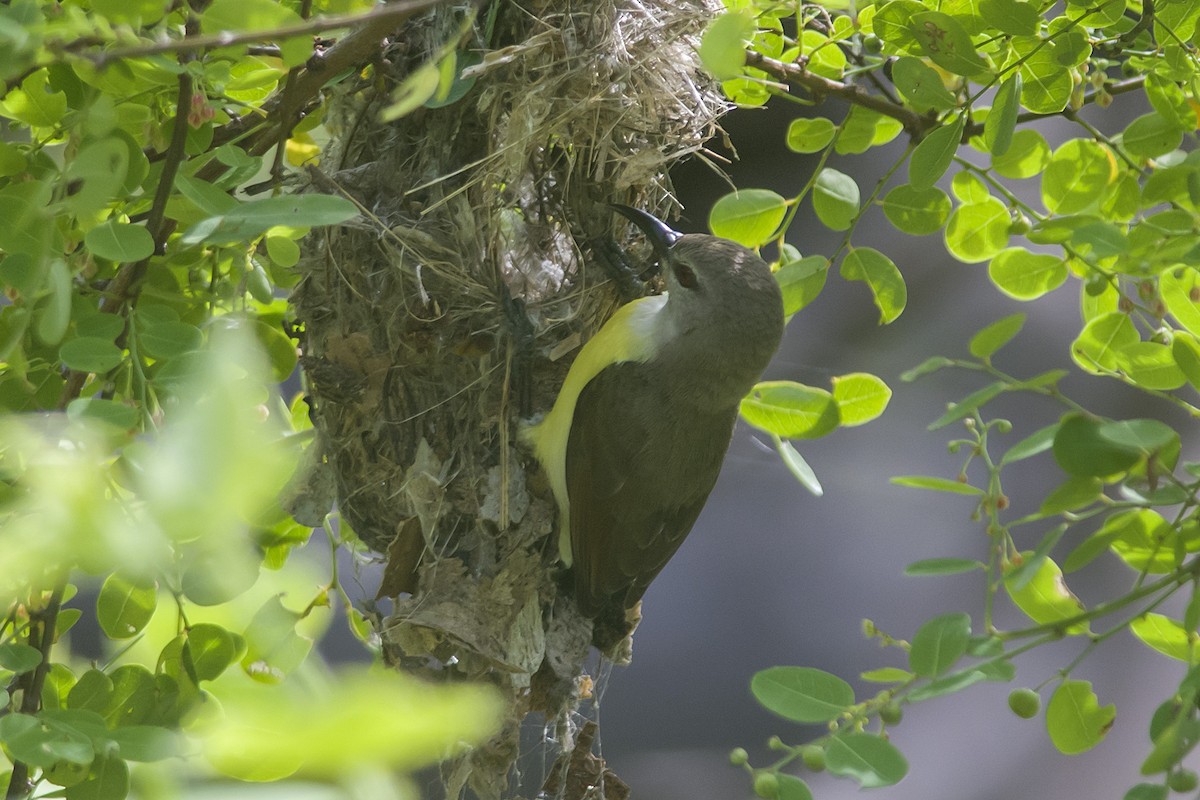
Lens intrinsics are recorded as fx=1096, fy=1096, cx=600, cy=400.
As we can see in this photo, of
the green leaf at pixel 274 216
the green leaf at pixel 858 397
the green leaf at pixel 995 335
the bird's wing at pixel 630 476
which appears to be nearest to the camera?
the green leaf at pixel 274 216

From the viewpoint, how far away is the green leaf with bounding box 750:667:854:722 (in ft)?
4.54

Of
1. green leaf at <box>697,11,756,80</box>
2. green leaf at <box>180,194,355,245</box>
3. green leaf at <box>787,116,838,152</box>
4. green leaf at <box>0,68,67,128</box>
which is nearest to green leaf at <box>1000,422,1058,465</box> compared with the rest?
green leaf at <box>697,11,756,80</box>

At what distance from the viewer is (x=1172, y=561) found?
1.43 metres

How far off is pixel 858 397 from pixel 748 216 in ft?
1.41

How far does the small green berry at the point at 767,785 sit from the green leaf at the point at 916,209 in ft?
3.80

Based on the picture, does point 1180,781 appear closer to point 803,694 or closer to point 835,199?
point 803,694

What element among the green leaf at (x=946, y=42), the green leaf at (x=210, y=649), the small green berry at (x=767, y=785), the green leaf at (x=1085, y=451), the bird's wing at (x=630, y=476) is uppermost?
the green leaf at (x=946, y=42)

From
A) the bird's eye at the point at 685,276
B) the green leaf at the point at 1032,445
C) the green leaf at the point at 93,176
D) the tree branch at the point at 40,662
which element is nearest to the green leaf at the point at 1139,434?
the green leaf at the point at 1032,445

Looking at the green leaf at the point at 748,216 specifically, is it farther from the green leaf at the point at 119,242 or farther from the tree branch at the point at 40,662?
Result: the tree branch at the point at 40,662

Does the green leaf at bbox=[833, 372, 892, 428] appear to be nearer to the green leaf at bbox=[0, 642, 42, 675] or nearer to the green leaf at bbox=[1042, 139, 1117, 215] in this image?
the green leaf at bbox=[1042, 139, 1117, 215]

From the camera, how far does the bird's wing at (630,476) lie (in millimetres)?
2520

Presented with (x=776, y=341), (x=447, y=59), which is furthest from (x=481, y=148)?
(x=447, y=59)

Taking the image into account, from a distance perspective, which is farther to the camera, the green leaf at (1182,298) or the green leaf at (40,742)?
the green leaf at (1182,298)

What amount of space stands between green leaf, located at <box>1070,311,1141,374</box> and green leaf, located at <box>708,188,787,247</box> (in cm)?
66
